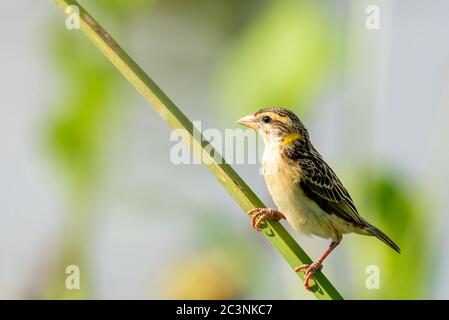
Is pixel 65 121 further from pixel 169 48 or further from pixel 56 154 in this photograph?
pixel 169 48

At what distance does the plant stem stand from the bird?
1.33 m

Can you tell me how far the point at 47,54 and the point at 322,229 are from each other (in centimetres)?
200

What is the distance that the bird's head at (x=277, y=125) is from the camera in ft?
14.8

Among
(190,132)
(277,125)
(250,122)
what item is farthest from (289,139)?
(190,132)

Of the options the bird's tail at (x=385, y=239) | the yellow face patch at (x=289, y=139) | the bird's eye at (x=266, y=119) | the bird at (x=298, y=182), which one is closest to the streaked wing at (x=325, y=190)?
the bird at (x=298, y=182)

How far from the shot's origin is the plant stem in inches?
107

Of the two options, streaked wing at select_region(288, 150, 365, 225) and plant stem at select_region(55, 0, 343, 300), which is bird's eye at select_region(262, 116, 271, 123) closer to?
streaked wing at select_region(288, 150, 365, 225)

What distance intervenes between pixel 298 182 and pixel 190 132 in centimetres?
190

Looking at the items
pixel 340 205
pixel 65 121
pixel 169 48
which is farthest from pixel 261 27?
pixel 340 205

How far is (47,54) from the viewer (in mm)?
3631

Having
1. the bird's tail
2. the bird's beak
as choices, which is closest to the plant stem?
the bird's tail

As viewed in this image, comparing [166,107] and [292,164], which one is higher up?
[166,107]

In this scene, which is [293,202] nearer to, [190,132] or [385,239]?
[385,239]

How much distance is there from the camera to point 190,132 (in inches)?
109
